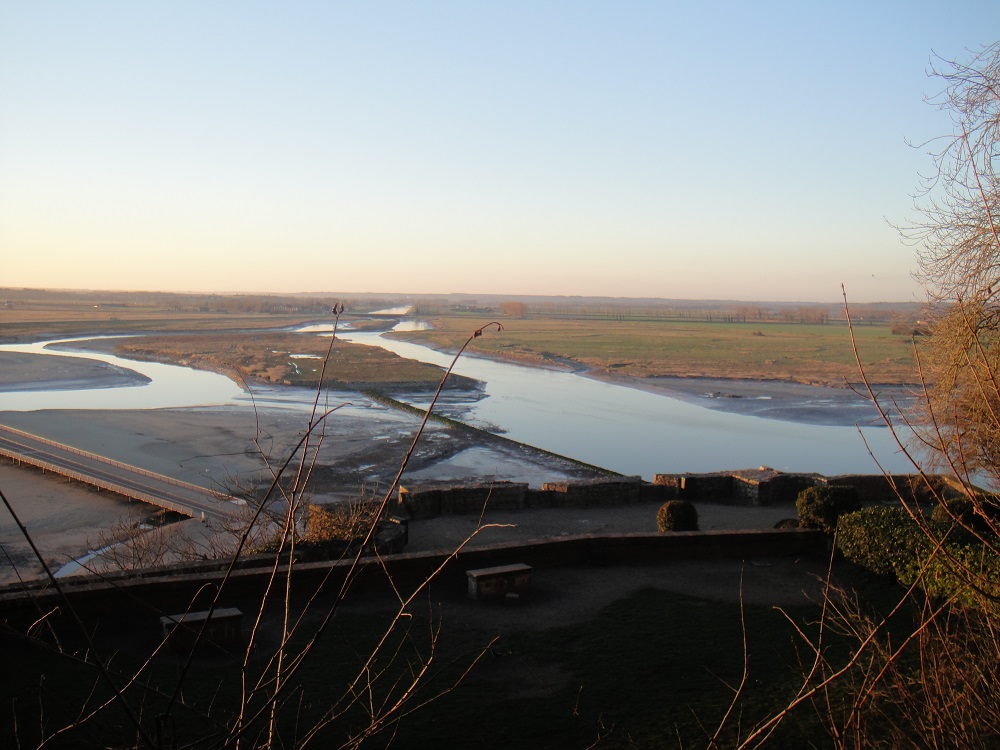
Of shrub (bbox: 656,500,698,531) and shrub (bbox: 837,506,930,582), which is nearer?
shrub (bbox: 837,506,930,582)

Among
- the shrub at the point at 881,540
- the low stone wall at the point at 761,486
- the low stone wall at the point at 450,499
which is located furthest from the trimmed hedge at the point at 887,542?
the low stone wall at the point at 450,499

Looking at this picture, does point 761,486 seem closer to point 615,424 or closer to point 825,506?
point 825,506

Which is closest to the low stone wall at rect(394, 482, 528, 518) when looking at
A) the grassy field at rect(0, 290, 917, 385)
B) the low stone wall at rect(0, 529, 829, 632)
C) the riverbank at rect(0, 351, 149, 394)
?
the low stone wall at rect(0, 529, 829, 632)

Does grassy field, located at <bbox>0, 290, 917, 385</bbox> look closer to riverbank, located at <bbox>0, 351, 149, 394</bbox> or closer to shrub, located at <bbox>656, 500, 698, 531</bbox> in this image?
riverbank, located at <bbox>0, 351, 149, 394</bbox>

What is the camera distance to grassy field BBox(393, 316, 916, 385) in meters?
53.2

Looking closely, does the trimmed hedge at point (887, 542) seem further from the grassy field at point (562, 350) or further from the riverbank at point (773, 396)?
the grassy field at point (562, 350)

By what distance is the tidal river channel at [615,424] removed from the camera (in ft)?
94.0

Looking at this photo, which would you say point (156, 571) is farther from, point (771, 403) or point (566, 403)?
point (771, 403)

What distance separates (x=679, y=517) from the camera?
47.5ft

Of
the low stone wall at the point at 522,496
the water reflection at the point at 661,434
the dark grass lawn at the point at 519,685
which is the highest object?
the dark grass lawn at the point at 519,685

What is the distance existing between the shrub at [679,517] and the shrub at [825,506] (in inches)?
71.3

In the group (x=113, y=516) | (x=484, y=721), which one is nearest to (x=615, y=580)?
(x=484, y=721)

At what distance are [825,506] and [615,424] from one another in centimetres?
2224

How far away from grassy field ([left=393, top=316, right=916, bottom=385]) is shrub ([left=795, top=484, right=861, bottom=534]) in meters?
28.0
